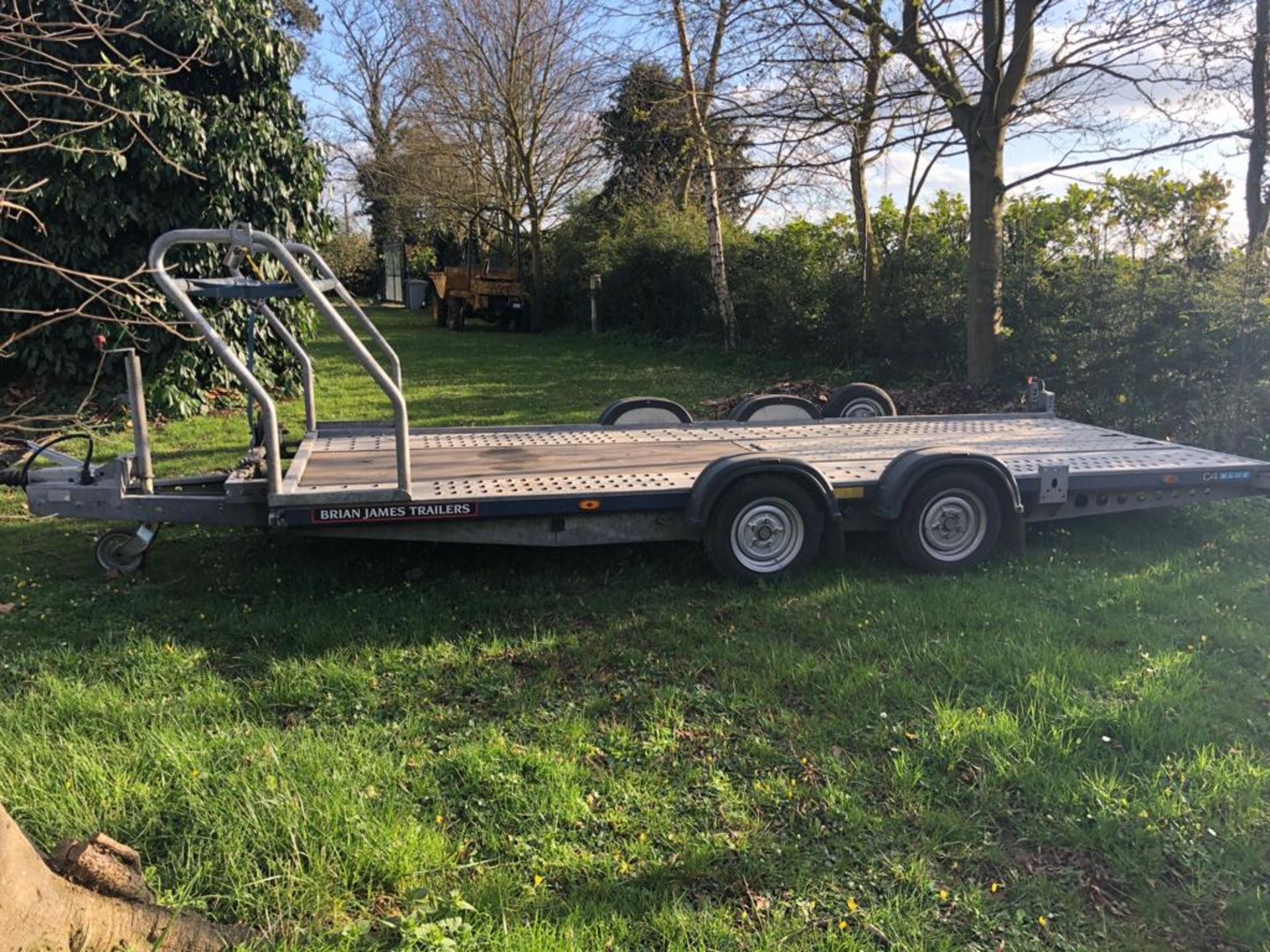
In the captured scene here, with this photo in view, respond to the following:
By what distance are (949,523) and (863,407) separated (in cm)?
338

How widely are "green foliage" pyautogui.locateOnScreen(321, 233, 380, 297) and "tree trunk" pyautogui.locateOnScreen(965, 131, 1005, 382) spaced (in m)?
27.2

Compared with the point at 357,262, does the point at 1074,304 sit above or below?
below

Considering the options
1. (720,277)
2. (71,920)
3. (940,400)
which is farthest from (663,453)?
(720,277)

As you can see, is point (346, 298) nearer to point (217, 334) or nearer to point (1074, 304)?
point (217, 334)

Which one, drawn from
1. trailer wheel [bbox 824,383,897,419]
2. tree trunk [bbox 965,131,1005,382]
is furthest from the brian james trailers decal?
tree trunk [bbox 965,131,1005,382]

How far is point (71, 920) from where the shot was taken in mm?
2059

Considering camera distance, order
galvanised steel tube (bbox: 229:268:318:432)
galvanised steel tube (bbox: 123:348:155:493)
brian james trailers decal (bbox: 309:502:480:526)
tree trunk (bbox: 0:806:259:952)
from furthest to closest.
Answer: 1. galvanised steel tube (bbox: 229:268:318:432)
2. galvanised steel tube (bbox: 123:348:155:493)
3. brian james trailers decal (bbox: 309:502:480:526)
4. tree trunk (bbox: 0:806:259:952)

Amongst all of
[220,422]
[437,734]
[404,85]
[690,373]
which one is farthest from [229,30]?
[404,85]

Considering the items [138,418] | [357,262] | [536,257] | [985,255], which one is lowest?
[138,418]

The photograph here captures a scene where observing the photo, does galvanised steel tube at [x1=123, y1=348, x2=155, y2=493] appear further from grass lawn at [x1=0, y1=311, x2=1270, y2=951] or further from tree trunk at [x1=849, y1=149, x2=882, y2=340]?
tree trunk at [x1=849, y1=149, x2=882, y2=340]

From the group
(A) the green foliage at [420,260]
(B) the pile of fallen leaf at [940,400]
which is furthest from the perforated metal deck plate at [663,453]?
(A) the green foliage at [420,260]

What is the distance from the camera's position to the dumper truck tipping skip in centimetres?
446

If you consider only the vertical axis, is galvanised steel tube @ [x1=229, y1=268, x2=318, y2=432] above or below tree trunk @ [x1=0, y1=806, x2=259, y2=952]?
above

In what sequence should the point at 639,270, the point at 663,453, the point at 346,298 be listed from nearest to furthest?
the point at 346,298, the point at 663,453, the point at 639,270
